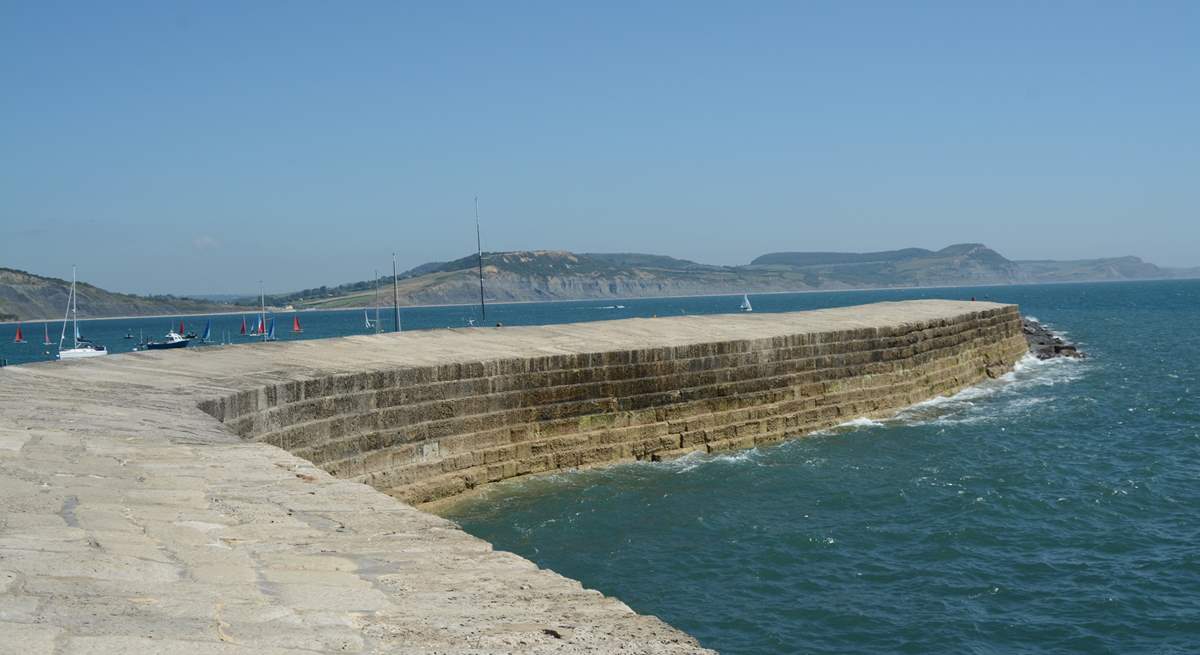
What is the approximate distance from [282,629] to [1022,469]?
13.4 metres

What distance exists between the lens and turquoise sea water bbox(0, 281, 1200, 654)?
8.73 metres

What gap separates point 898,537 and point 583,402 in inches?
200

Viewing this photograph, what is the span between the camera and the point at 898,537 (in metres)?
11.4

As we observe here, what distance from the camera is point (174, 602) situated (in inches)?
146

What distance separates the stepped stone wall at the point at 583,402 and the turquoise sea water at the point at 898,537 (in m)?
0.49

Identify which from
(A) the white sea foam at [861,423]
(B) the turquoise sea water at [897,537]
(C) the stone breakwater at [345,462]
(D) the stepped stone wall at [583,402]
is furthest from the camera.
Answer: (A) the white sea foam at [861,423]

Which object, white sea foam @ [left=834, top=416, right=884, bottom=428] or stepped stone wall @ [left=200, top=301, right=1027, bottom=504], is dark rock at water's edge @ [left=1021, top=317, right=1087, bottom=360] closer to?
stepped stone wall @ [left=200, top=301, right=1027, bottom=504]

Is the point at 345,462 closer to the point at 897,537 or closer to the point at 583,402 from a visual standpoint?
the point at 583,402

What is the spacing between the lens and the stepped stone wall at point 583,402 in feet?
37.2

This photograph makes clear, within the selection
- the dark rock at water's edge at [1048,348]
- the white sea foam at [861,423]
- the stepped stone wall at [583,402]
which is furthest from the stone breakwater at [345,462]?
the dark rock at water's edge at [1048,348]

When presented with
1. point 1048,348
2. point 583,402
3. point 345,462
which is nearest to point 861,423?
point 583,402

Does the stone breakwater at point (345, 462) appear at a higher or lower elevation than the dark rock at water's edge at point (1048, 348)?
higher

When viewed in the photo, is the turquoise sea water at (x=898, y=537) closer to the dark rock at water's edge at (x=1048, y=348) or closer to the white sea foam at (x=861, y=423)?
the white sea foam at (x=861, y=423)

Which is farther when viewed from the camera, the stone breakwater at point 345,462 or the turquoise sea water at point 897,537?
the turquoise sea water at point 897,537
